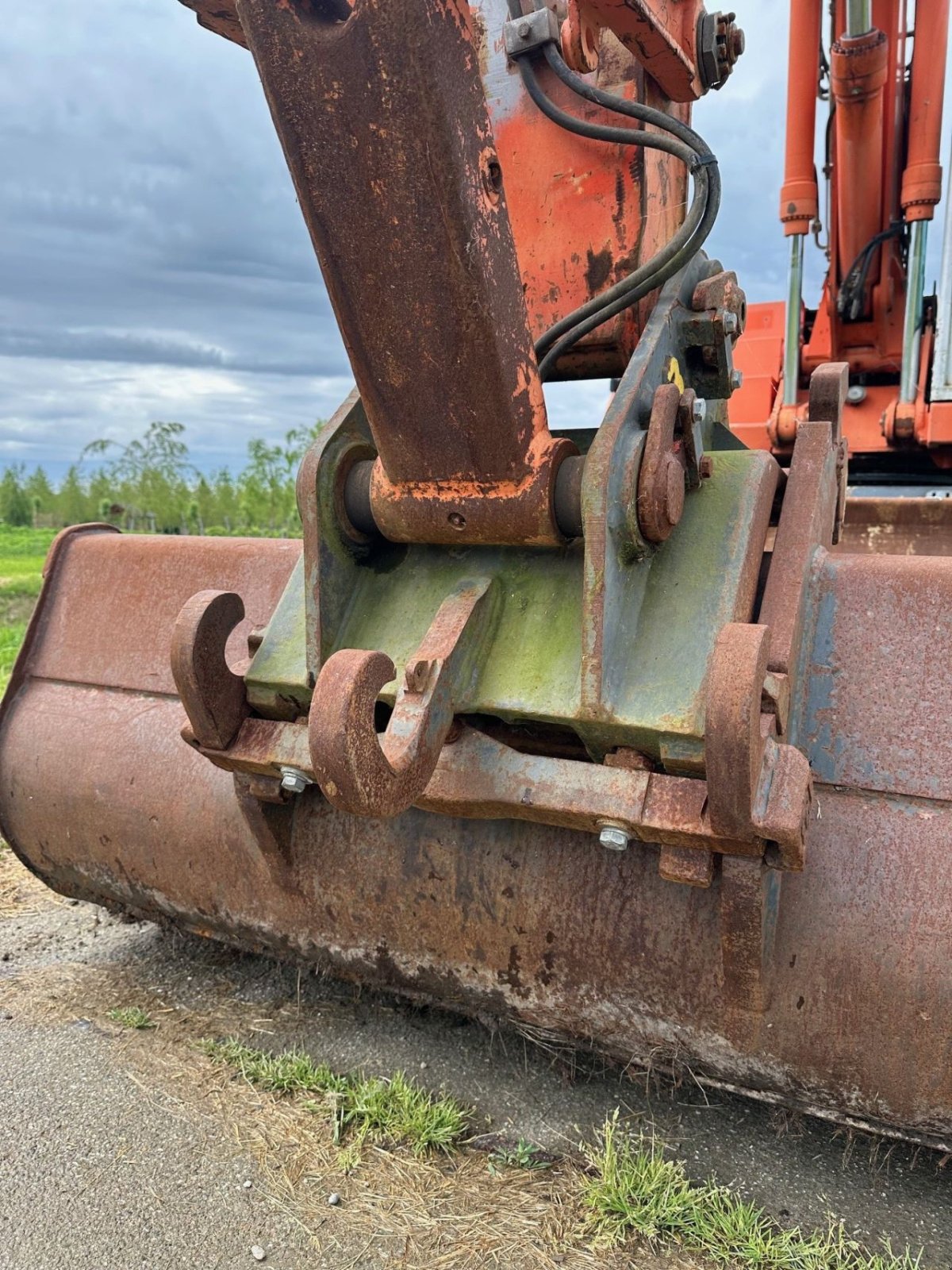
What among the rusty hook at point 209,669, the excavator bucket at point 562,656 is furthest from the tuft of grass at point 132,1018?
the rusty hook at point 209,669

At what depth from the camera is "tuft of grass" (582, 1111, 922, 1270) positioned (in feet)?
4.98

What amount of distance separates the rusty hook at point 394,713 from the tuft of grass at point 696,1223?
0.80 m

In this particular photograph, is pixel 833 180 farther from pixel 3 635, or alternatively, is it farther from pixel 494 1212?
pixel 3 635

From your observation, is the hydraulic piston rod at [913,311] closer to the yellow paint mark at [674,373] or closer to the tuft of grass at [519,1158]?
the yellow paint mark at [674,373]

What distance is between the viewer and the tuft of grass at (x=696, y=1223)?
1.52 m

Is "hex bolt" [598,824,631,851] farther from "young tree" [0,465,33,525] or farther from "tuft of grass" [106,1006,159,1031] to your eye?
"young tree" [0,465,33,525]

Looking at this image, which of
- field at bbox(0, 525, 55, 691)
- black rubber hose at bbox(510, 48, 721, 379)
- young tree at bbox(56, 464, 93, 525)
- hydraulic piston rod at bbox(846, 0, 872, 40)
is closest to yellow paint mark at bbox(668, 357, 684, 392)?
black rubber hose at bbox(510, 48, 721, 379)

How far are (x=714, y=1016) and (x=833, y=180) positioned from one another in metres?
4.99

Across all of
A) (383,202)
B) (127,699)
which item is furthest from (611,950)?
(127,699)

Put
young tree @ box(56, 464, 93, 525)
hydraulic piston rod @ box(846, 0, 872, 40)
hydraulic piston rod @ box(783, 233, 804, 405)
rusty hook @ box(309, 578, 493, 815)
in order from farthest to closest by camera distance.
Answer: young tree @ box(56, 464, 93, 525)
hydraulic piston rod @ box(783, 233, 804, 405)
hydraulic piston rod @ box(846, 0, 872, 40)
rusty hook @ box(309, 578, 493, 815)

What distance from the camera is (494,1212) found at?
1646 mm

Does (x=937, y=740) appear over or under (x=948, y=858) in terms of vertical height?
over

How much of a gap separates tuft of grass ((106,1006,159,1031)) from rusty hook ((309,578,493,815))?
120 centimetres

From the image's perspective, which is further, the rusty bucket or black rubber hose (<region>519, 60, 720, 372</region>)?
black rubber hose (<region>519, 60, 720, 372</region>)
